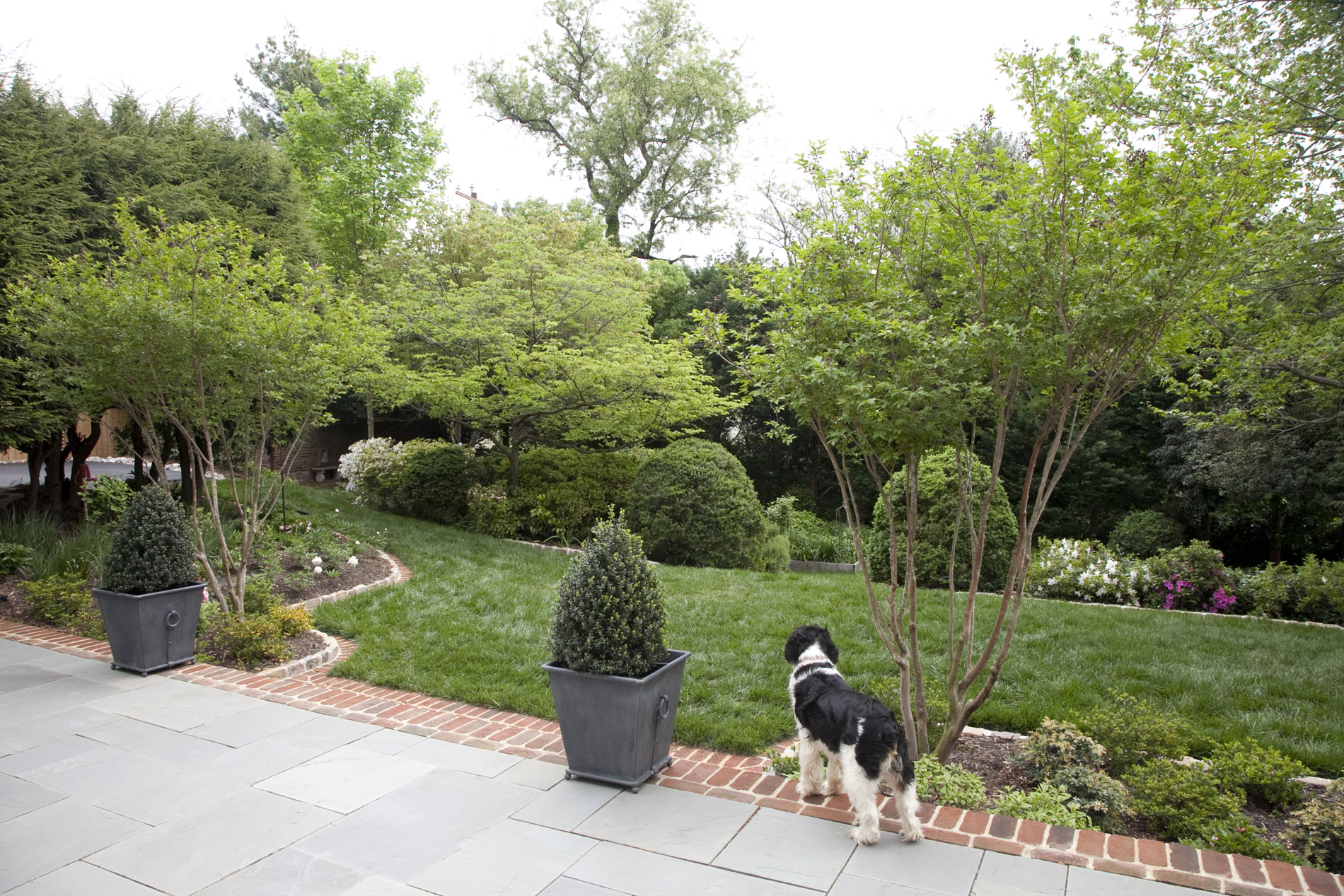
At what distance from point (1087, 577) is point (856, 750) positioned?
6.55 metres

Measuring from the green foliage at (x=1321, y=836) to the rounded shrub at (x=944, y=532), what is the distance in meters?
4.87

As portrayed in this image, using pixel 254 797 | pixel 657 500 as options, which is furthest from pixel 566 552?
pixel 254 797

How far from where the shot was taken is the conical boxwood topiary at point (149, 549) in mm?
5047

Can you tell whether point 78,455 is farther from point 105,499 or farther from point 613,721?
point 613,721

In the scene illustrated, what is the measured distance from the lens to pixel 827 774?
331 cm

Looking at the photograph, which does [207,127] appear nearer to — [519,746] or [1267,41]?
[519,746]

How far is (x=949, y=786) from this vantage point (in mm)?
3314

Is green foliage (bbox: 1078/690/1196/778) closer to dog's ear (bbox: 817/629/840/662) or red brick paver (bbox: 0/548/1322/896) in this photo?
red brick paver (bbox: 0/548/1322/896)

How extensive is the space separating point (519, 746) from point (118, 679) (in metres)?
3.01

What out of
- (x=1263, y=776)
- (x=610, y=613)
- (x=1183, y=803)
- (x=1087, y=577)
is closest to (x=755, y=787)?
(x=610, y=613)

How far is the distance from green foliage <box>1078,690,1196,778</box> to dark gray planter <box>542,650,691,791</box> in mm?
2171

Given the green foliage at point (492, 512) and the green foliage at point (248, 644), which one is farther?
the green foliage at point (492, 512)

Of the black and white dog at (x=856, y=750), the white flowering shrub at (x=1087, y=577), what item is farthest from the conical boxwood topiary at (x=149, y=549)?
the white flowering shrub at (x=1087, y=577)

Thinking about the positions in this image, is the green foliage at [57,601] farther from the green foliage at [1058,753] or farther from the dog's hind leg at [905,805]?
the green foliage at [1058,753]
